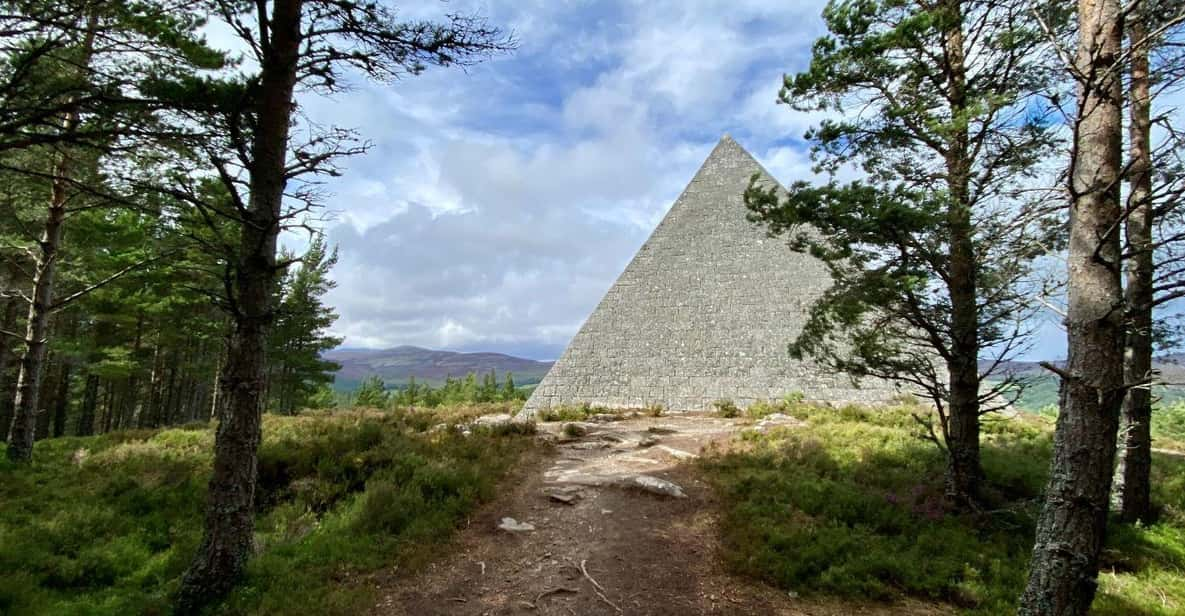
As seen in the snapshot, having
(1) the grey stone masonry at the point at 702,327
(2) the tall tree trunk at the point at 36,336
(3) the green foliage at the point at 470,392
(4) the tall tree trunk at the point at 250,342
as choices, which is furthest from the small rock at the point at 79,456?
(3) the green foliage at the point at 470,392

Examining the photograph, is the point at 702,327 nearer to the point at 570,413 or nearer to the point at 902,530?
the point at 570,413

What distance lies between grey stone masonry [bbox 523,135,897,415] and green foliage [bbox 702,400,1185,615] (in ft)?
22.4

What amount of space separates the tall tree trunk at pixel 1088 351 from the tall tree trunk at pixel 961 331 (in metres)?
2.67

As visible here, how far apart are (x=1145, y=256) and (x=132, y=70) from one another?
1308 centimetres

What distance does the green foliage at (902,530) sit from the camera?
5422 millimetres

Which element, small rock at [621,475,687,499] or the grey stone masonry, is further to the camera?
the grey stone masonry

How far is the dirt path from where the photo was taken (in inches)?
201

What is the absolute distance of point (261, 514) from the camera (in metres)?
7.50

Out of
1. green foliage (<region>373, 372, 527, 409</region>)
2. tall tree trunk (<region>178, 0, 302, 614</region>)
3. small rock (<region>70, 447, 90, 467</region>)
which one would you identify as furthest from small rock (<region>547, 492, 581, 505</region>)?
green foliage (<region>373, 372, 527, 409</region>)

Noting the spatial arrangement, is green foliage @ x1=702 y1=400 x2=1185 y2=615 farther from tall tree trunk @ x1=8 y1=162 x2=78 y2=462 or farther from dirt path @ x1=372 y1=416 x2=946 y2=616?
tall tree trunk @ x1=8 y1=162 x2=78 y2=462

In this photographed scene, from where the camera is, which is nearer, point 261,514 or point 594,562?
point 594,562

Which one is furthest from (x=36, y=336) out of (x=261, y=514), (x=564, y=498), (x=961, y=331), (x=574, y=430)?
(x=961, y=331)

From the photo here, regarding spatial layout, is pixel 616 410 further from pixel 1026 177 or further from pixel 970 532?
pixel 1026 177

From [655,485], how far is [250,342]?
6057 mm
